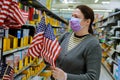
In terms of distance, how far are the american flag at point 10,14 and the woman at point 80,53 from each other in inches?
23.6

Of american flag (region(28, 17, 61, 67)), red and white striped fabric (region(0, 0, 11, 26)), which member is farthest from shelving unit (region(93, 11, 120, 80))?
red and white striped fabric (region(0, 0, 11, 26))

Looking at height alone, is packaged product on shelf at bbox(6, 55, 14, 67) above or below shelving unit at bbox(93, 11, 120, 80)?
above

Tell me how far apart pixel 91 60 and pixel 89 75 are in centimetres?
15

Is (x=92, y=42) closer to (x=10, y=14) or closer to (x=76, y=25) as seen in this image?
(x=76, y=25)

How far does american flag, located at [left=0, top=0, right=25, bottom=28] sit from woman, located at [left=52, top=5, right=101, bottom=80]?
1.97 ft

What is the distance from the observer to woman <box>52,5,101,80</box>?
2301mm

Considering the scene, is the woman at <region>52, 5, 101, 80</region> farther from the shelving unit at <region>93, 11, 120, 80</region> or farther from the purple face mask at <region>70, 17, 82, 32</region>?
the shelving unit at <region>93, 11, 120, 80</region>

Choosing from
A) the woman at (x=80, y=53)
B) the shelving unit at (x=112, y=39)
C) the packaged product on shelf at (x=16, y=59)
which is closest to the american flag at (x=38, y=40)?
the woman at (x=80, y=53)

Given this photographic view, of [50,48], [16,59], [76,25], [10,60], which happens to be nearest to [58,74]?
[50,48]

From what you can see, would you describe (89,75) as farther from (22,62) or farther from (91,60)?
(22,62)

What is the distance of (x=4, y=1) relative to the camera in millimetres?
2178

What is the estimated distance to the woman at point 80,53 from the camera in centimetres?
230

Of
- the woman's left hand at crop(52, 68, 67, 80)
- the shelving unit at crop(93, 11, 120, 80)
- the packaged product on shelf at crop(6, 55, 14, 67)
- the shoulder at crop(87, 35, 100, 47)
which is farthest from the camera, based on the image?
the shelving unit at crop(93, 11, 120, 80)

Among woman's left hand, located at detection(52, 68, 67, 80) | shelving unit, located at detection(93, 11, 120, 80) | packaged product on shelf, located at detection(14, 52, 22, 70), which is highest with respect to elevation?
woman's left hand, located at detection(52, 68, 67, 80)
